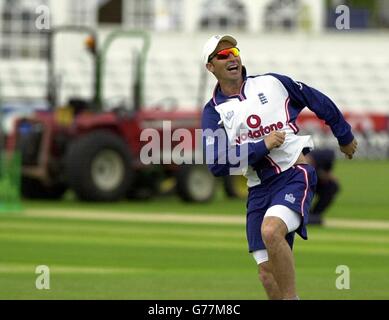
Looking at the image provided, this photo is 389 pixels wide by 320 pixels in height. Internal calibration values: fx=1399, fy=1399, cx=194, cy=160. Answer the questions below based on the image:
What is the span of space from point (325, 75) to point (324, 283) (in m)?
37.5

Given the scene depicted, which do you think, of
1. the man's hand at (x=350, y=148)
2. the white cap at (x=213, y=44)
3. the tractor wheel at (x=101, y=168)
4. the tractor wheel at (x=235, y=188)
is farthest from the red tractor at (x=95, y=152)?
the white cap at (x=213, y=44)

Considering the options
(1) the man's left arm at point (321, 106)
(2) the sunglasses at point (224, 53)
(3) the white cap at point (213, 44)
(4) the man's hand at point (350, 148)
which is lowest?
(4) the man's hand at point (350, 148)

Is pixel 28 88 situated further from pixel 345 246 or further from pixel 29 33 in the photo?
pixel 345 246

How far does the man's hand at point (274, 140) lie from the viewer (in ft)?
34.4

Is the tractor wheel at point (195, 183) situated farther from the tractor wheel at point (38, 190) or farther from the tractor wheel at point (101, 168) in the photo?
the tractor wheel at point (38, 190)

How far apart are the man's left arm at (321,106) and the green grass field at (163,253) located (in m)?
2.51

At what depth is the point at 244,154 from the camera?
10.5 meters

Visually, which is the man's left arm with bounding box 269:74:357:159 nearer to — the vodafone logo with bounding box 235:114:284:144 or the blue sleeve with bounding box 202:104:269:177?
the vodafone logo with bounding box 235:114:284:144

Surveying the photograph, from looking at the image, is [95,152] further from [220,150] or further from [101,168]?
[220,150]

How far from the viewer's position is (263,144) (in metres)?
10.5

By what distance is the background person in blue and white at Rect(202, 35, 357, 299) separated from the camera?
34.5 feet

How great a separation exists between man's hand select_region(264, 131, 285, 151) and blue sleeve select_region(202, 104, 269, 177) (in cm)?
3

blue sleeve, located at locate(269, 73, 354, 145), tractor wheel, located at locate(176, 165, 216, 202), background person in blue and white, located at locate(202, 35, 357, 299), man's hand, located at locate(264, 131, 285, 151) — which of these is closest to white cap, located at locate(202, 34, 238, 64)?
background person in blue and white, located at locate(202, 35, 357, 299)
